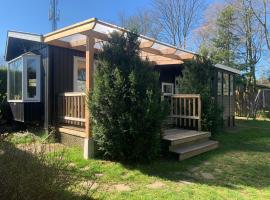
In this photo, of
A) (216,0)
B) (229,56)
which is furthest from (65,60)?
(216,0)

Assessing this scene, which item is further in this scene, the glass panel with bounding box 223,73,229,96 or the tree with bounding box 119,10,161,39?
the tree with bounding box 119,10,161,39

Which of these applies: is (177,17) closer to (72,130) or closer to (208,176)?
(72,130)

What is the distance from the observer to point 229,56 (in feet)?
67.6

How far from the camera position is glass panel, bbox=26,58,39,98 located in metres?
8.48

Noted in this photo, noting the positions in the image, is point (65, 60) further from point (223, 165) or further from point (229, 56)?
point (229, 56)

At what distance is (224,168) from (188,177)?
3.32ft

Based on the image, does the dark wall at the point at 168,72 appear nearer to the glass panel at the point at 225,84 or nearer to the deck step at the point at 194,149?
the glass panel at the point at 225,84

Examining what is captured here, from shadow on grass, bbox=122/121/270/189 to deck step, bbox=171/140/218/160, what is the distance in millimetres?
146

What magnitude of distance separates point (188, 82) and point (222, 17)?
47.0ft

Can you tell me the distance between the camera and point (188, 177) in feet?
16.3

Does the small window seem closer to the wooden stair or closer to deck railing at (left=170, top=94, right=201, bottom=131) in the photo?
deck railing at (left=170, top=94, right=201, bottom=131)

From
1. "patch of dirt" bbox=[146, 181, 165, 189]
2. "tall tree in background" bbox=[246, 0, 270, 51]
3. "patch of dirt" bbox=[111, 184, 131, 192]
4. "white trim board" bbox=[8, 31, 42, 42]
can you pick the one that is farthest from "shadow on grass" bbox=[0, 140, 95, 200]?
"tall tree in background" bbox=[246, 0, 270, 51]

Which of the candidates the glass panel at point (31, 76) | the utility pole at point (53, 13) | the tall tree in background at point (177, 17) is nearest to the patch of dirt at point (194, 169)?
the glass panel at point (31, 76)

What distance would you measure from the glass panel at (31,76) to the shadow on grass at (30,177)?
5821 millimetres
